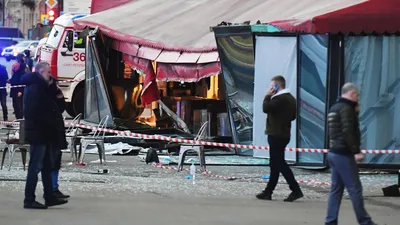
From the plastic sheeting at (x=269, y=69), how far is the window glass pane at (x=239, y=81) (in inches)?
28.6

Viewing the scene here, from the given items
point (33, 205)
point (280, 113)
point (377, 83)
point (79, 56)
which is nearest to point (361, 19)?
point (377, 83)

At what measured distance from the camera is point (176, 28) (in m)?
21.9

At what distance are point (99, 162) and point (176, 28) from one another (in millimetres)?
4968

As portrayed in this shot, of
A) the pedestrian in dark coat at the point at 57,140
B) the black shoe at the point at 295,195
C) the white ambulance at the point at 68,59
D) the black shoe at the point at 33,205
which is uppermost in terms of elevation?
the white ambulance at the point at 68,59

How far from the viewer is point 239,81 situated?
59.9 feet

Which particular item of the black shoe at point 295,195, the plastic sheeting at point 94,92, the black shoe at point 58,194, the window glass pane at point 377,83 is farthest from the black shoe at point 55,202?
the plastic sheeting at point 94,92

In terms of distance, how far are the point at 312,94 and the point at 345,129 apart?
637cm

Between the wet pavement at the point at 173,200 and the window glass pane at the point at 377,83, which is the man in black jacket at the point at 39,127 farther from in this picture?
the window glass pane at the point at 377,83

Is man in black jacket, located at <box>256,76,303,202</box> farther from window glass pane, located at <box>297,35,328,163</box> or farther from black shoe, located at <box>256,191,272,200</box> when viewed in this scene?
window glass pane, located at <box>297,35,328,163</box>

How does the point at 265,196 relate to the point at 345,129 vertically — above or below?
below

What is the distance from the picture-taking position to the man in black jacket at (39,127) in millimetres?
11578

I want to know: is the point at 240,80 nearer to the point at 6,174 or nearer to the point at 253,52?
the point at 253,52

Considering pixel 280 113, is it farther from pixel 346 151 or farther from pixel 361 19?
pixel 361 19

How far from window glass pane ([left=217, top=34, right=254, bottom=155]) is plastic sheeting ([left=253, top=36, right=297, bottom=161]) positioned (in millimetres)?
725
